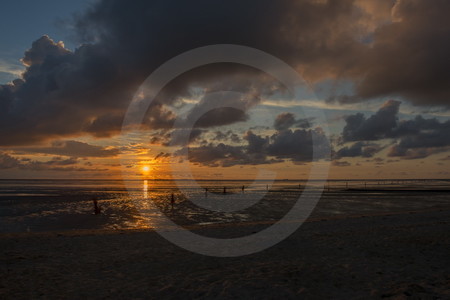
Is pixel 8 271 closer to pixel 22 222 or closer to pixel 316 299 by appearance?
pixel 316 299

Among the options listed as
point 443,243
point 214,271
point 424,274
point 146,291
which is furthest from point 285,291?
point 443,243

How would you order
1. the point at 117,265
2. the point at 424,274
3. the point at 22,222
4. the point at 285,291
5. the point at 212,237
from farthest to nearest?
the point at 22,222
the point at 212,237
the point at 117,265
the point at 424,274
the point at 285,291

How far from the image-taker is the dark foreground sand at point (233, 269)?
8.87 metres

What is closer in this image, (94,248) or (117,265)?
(117,265)

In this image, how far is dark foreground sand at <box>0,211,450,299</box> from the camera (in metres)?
8.87

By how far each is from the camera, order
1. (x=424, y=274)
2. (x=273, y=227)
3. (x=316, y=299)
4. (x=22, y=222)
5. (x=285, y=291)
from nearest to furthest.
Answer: (x=316, y=299) < (x=285, y=291) < (x=424, y=274) < (x=273, y=227) < (x=22, y=222)

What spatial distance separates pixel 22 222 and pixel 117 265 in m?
19.8

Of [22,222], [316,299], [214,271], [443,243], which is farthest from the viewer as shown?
[22,222]

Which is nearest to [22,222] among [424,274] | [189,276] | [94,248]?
[94,248]

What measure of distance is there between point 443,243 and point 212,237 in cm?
1197

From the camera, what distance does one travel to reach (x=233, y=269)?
37.2 feet

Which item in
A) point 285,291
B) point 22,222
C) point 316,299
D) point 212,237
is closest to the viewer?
point 316,299

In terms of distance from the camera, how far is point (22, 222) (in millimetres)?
26656

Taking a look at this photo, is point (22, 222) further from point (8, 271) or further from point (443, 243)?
point (443, 243)
